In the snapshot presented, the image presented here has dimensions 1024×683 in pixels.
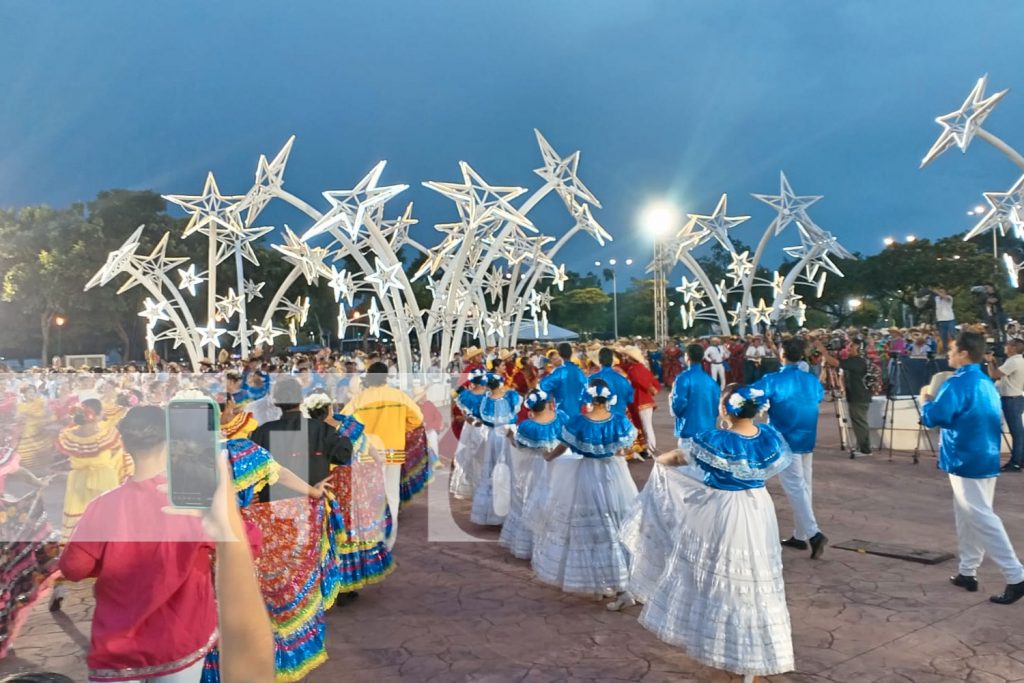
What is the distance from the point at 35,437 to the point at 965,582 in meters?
12.3

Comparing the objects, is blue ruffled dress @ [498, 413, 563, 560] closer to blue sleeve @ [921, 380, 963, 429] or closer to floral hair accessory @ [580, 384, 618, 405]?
floral hair accessory @ [580, 384, 618, 405]

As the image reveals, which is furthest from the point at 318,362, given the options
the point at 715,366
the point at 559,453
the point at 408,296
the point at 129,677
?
the point at 129,677

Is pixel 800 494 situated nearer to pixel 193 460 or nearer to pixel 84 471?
pixel 193 460

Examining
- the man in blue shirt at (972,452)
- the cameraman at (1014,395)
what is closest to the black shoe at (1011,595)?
the man in blue shirt at (972,452)

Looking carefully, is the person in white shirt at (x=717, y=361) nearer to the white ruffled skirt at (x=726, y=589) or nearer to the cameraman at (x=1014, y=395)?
the cameraman at (x=1014, y=395)

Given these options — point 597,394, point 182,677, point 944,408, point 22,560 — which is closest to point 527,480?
point 597,394

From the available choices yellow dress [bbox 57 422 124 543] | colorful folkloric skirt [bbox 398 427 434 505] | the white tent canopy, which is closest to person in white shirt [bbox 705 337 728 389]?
colorful folkloric skirt [bbox 398 427 434 505]

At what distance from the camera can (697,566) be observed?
4477mm

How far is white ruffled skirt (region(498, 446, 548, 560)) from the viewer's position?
704cm

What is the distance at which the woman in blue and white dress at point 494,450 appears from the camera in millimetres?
8419

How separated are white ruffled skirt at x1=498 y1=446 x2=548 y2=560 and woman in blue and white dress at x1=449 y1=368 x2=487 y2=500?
137cm

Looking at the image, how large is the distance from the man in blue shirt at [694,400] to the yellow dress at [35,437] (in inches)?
348

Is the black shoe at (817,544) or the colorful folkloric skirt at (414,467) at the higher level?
the colorful folkloric skirt at (414,467)

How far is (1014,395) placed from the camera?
10.1 metres
